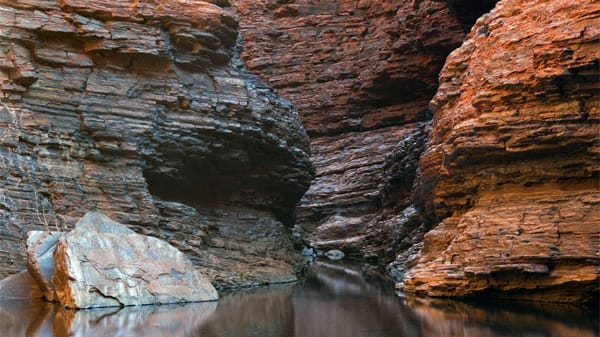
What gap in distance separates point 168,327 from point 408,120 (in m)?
32.9

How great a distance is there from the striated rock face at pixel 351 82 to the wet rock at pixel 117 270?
15.5m

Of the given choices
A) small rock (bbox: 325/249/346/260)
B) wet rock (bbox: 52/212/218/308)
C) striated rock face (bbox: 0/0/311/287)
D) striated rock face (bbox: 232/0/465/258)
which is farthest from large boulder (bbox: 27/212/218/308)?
small rock (bbox: 325/249/346/260)

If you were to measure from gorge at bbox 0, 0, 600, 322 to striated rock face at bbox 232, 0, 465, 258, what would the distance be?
1045 centimetres

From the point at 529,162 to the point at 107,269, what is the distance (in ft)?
25.6

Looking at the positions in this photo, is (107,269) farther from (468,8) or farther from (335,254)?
(468,8)

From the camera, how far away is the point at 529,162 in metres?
13.5

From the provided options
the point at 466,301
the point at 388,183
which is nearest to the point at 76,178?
the point at 466,301

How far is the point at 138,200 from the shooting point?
16297 mm

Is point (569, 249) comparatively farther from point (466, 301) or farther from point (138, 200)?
point (138, 200)

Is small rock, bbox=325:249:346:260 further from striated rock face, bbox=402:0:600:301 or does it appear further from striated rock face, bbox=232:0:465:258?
striated rock face, bbox=402:0:600:301

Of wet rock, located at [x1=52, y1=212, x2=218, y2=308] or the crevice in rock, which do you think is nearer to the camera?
wet rock, located at [x1=52, y1=212, x2=218, y2=308]

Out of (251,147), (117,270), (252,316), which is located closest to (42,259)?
(117,270)

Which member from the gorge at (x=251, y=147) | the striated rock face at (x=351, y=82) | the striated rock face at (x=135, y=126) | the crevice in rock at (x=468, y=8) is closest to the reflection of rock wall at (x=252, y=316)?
the gorge at (x=251, y=147)

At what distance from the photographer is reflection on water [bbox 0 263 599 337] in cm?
862
